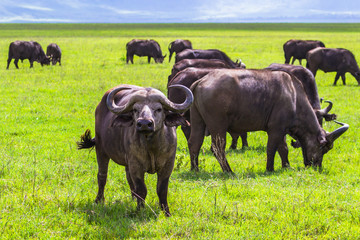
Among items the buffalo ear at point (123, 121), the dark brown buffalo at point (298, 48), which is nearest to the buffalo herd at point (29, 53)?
the dark brown buffalo at point (298, 48)

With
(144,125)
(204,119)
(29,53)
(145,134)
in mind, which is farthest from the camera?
(29,53)

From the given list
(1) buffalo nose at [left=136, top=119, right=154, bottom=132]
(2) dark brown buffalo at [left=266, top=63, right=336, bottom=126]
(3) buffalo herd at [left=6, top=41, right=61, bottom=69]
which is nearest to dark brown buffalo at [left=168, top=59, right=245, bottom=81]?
(2) dark brown buffalo at [left=266, top=63, right=336, bottom=126]

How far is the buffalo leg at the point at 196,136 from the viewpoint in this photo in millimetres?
8173

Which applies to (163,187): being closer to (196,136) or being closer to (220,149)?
(220,149)

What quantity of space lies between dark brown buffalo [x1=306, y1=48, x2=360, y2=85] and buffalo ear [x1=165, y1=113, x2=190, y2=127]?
16.1 metres

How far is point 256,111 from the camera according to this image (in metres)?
8.12

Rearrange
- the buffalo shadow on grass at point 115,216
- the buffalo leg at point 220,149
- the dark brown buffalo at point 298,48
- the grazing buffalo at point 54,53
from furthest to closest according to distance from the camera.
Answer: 1. the dark brown buffalo at point 298,48
2. the grazing buffalo at point 54,53
3. the buffalo leg at point 220,149
4. the buffalo shadow on grass at point 115,216

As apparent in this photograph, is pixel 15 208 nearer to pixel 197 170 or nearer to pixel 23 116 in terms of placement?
pixel 197 170

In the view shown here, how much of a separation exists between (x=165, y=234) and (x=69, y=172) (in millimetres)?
2818

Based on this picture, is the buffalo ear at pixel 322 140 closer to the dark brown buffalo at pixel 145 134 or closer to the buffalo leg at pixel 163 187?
the dark brown buffalo at pixel 145 134

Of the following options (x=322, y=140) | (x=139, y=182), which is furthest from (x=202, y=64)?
(x=139, y=182)

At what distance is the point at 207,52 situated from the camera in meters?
16.2

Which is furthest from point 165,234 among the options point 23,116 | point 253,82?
point 23,116

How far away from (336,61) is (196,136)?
46.7 ft
